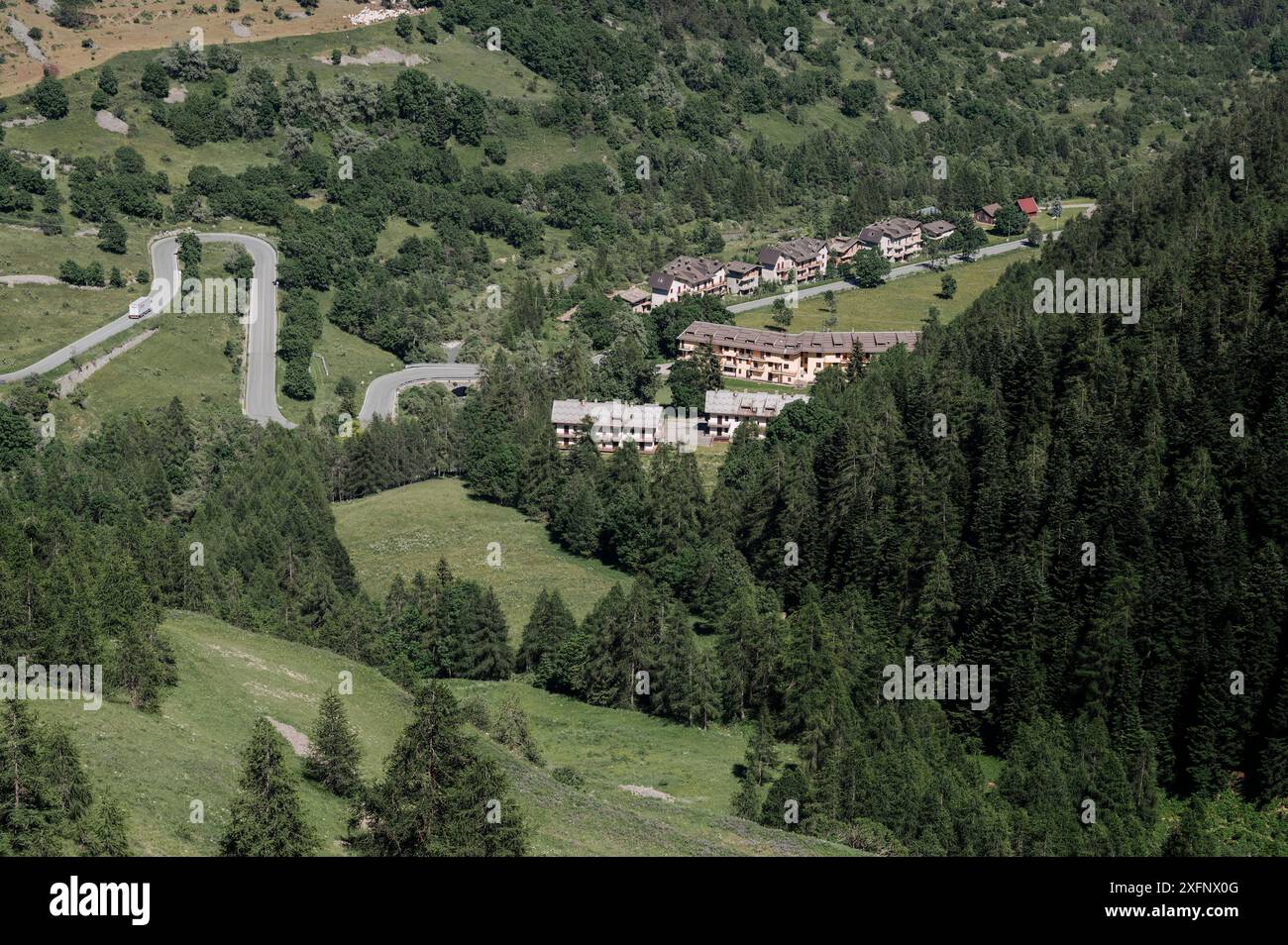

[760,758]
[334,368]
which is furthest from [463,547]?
[760,758]

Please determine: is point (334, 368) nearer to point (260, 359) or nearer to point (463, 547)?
point (260, 359)

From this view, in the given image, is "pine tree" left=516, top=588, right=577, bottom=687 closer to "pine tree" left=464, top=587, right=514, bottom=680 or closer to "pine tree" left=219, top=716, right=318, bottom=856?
"pine tree" left=464, top=587, right=514, bottom=680

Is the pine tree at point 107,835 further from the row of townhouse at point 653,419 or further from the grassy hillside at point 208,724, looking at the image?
the row of townhouse at point 653,419

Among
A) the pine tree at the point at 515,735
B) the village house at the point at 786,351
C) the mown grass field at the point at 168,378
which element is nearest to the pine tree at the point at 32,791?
the pine tree at the point at 515,735

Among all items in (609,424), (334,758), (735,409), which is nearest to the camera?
(334,758)

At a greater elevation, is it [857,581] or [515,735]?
[857,581]
